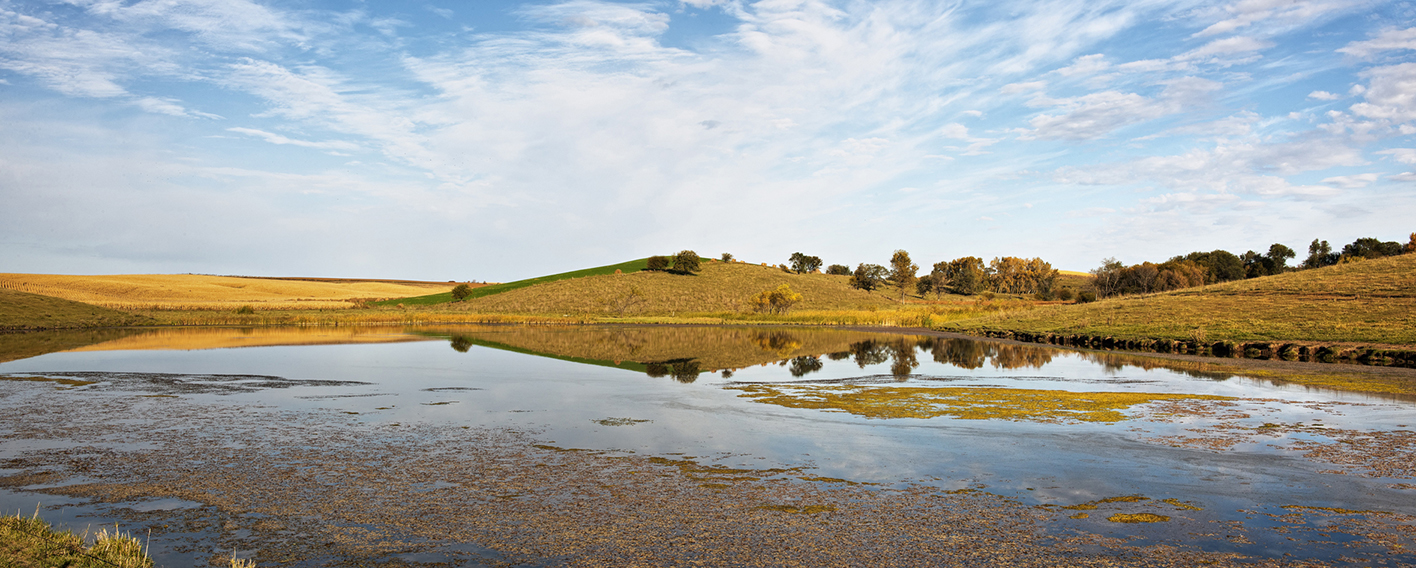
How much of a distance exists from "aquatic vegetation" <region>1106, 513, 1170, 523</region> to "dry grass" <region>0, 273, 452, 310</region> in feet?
262

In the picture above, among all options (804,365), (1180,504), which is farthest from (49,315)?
(1180,504)

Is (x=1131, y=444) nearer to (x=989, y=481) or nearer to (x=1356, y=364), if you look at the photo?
(x=989, y=481)

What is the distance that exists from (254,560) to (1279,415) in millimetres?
19040

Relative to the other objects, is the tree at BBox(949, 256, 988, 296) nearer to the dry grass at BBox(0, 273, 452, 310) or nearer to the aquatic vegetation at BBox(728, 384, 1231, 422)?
the dry grass at BBox(0, 273, 452, 310)

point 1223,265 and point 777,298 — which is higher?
point 1223,265

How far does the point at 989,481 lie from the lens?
1008 centimetres

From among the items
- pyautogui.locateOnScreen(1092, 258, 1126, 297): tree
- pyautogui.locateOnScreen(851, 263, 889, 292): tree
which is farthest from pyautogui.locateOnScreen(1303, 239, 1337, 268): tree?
pyautogui.locateOnScreen(851, 263, 889, 292): tree

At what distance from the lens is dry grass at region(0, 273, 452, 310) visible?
7407 centimetres

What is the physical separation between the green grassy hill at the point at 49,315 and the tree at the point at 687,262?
7150 centimetres

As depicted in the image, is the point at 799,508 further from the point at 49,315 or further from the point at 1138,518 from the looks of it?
the point at 49,315

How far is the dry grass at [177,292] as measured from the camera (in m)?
74.1

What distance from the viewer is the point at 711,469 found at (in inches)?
424

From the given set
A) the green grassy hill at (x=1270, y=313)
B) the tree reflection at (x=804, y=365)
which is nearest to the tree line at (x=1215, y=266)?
the green grassy hill at (x=1270, y=313)

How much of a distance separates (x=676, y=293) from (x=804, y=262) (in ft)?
141
